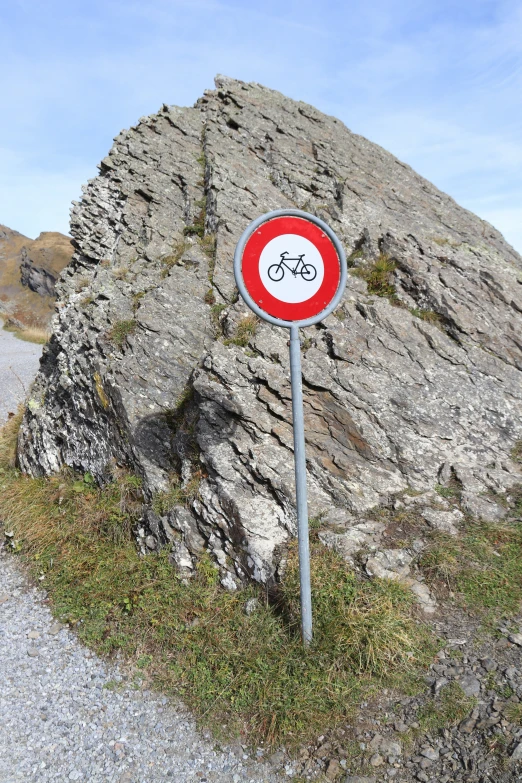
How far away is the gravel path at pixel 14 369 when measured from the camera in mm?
14125

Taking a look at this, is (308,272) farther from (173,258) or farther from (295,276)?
(173,258)

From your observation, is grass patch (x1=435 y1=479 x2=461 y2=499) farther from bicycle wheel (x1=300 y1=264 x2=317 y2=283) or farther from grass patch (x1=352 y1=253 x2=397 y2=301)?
grass patch (x1=352 y1=253 x2=397 y2=301)

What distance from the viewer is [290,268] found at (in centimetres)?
404

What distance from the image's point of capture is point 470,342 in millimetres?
7566

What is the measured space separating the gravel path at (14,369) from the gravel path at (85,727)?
815 centimetres

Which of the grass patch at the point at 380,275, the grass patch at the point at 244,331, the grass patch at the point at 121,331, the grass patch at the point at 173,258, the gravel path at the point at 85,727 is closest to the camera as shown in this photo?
the gravel path at the point at 85,727

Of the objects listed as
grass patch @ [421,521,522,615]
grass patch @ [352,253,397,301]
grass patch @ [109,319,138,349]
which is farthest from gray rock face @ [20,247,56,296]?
grass patch @ [421,521,522,615]

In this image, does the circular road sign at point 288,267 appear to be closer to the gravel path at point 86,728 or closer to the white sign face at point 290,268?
the white sign face at point 290,268

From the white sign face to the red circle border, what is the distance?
0.10 feet

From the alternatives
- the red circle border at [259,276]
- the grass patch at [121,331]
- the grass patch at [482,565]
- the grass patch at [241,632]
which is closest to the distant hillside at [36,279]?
the grass patch at [121,331]

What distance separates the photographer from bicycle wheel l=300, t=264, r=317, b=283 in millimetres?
4051

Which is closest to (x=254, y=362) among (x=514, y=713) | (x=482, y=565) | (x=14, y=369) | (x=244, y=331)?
(x=244, y=331)

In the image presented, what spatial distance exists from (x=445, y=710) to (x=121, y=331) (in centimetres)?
612

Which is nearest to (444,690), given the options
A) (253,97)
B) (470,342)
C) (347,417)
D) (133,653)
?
(133,653)
